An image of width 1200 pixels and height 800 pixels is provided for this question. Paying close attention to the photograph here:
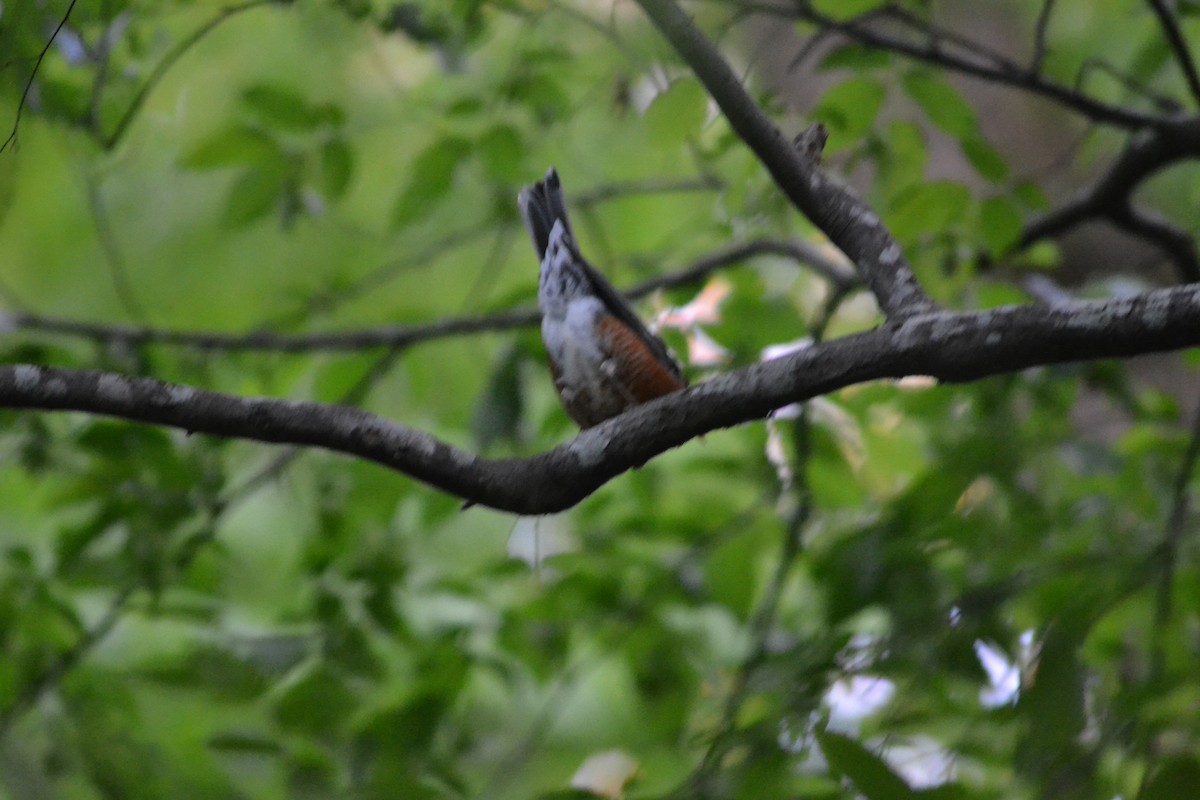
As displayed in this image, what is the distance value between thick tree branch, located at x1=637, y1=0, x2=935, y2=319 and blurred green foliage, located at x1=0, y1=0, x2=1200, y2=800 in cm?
34

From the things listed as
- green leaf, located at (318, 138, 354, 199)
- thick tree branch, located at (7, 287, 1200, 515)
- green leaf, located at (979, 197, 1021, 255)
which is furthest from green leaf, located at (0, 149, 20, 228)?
green leaf, located at (979, 197, 1021, 255)

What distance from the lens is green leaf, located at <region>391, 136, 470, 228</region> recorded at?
366cm

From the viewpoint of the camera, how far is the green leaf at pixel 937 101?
10.0 ft

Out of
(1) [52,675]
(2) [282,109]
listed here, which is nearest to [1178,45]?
(2) [282,109]

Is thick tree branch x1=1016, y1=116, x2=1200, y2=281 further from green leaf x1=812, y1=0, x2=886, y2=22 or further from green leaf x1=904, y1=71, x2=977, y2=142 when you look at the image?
green leaf x1=812, y1=0, x2=886, y2=22

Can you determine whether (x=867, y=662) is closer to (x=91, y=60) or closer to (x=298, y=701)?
(x=298, y=701)

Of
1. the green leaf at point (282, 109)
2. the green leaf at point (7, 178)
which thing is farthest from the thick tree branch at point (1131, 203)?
the green leaf at point (7, 178)

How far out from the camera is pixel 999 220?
3.29 meters

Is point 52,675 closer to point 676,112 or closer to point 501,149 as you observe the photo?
point 501,149

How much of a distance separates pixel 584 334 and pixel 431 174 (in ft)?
2.93

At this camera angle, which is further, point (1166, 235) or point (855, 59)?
point (1166, 235)

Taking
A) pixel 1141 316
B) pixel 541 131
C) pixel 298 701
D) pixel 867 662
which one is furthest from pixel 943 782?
pixel 541 131

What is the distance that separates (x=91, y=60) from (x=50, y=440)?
4.44 ft

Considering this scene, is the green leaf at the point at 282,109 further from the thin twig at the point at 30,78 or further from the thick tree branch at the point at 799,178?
the thick tree branch at the point at 799,178
